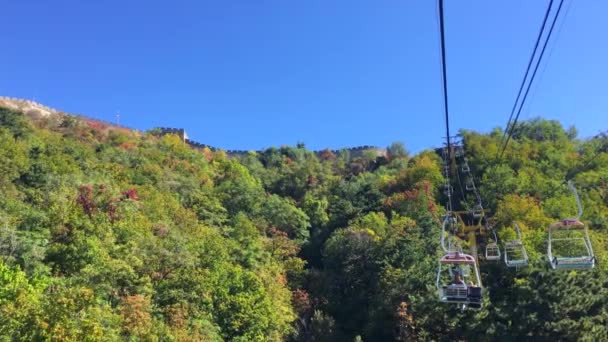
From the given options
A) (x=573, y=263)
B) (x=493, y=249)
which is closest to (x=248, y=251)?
(x=493, y=249)

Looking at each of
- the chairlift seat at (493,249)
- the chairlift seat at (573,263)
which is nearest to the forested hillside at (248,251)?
the chairlift seat at (493,249)

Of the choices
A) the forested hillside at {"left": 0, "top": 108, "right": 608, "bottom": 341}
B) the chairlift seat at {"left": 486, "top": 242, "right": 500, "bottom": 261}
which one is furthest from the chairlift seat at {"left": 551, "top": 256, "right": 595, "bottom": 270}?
the forested hillside at {"left": 0, "top": 108, "right": 608, "bottom": 341}

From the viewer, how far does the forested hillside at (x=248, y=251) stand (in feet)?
71.2

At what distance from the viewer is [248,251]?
A: 35.4 metres

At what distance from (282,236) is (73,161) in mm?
18798

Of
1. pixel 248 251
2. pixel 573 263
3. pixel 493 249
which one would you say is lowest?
pixel 573 263

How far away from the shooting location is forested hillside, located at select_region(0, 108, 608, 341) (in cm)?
2170

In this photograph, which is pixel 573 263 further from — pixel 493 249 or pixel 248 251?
pixel 248 251

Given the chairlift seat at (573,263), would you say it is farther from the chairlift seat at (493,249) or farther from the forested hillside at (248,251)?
the forested hillside at (248,251)

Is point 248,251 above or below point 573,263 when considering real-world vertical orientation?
above

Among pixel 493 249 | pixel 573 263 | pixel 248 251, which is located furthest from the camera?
pixel 248 251

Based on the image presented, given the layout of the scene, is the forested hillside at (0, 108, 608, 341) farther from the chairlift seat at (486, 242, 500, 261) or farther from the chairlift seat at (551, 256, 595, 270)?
the chairlift seat at (551, 256, 595, 270)

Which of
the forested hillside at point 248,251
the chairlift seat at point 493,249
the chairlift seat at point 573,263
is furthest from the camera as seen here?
the forested hillside at point 248,251

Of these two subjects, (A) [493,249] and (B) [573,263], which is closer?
(B) [573,263]
